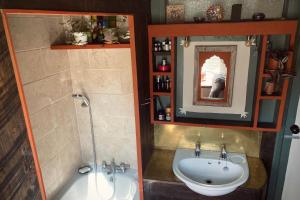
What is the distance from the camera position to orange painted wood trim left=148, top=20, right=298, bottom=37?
4.86 feet

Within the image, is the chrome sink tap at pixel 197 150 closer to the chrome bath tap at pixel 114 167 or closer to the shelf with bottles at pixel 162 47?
the chrome bath tap at pixel 114 167

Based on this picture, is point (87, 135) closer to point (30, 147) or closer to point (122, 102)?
point (122, 102)

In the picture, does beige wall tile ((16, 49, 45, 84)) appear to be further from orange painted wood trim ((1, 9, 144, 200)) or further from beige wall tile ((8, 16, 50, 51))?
orange painted wood trim ((1, 9, 144, 200))

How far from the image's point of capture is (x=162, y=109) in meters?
1.98

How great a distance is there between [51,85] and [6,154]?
5.20ft

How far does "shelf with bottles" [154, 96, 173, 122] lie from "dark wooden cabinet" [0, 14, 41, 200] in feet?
4.97

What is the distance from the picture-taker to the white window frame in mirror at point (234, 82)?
5.56 ft

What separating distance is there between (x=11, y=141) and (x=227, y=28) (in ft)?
4.86

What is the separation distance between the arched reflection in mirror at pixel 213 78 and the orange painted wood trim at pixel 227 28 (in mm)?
230

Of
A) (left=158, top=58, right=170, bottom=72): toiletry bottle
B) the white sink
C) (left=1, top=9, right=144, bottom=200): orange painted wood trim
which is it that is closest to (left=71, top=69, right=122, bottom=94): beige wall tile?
(left=158, top=58, right=170, bottom=72): toiletry bottle

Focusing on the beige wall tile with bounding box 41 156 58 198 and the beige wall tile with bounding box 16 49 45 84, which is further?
the beige wall tile with bounding box 41 156 58 198

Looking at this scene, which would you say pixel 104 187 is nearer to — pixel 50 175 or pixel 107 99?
pixel 50 175

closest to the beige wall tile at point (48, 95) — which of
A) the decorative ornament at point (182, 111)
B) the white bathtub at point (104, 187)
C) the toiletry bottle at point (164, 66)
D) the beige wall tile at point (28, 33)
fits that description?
the beige wall tile at point (28, 33)

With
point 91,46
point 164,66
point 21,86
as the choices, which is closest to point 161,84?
point 164,66
